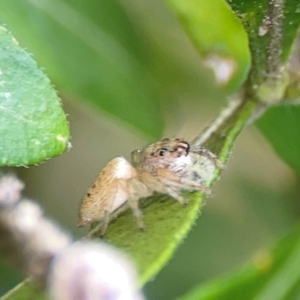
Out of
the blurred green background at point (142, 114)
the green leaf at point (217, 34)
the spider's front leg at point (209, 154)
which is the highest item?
the green leaf at point (217, 34)

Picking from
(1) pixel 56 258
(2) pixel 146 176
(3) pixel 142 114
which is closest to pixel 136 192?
(2) pixel 146 176

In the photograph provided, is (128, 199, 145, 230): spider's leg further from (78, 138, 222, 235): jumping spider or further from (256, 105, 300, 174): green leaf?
(256, 105, 300, 174): green leaf

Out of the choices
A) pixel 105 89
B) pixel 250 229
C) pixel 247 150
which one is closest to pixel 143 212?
pixel 105 89

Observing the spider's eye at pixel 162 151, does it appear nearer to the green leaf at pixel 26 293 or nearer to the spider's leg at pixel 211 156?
the spider's leg at pixel 211 156

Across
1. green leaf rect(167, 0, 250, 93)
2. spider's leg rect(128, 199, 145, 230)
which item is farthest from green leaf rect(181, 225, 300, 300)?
green leaf rect(167, 0, 250, 93)

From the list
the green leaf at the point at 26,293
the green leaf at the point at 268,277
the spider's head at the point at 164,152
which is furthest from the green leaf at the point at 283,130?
the green leaf at the point at 26,293

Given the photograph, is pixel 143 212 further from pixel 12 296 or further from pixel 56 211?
pixel 56 211
